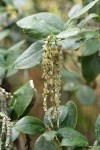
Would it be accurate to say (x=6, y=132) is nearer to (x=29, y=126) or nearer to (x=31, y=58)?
(x=29, y=126)

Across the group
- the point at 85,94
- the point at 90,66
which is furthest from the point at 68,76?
the point at 90,66

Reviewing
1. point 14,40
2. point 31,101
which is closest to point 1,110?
point 31,101

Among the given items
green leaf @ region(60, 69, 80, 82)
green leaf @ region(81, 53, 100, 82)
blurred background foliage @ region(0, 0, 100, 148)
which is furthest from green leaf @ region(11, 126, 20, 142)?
green leaf @ region(60, 69, 80, 82)

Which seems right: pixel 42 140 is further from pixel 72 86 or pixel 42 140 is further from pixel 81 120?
pixel 81 120

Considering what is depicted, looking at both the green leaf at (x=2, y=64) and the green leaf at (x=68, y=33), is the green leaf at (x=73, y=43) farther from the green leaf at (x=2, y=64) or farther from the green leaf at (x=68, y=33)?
the green leaf at (x=2, y=64)

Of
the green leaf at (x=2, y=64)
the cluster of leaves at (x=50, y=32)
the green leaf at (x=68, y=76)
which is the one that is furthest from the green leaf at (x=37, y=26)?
the green leaf at (x=68, y=76)

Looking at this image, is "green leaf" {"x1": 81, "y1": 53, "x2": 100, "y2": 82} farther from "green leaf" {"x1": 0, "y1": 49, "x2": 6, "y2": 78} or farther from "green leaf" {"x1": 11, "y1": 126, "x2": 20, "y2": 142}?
"green leaf" {"x1": 11, "y1": 126, "x2": 20, "y2": 142}
